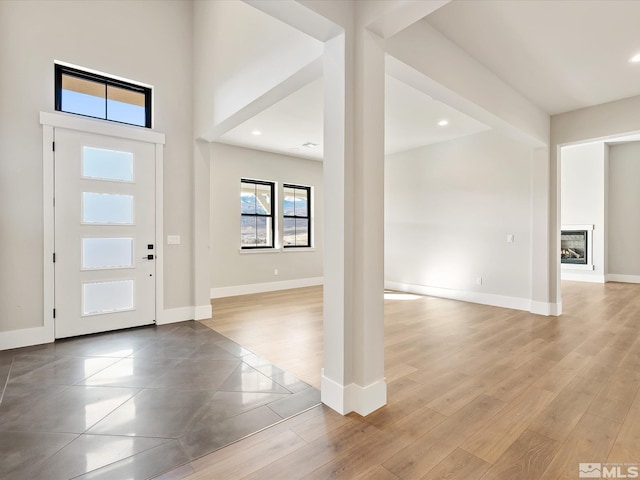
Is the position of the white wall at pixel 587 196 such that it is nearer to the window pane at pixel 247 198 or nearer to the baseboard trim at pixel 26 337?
the window pane at pixel 247 198

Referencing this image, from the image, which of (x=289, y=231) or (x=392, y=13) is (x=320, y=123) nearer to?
(x=289, y=231)

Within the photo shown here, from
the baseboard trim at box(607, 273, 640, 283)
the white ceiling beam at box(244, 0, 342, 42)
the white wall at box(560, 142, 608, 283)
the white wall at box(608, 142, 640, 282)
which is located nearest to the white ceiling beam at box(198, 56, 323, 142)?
the white ceiling beam at box(244, 0, 342, 42)

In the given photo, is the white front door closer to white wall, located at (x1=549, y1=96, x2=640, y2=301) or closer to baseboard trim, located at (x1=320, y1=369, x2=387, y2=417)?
Answer: baseboard trim, located at (x1=320, y1=369, x2=387, y2=417)

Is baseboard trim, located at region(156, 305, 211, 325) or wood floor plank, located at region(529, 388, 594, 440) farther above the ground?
baseboard trim, located at region(156, 305, 211, 325)

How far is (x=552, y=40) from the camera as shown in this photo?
2.91 m

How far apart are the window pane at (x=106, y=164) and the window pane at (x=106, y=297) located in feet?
4.35

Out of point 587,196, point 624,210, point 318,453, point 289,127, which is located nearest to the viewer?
point 318,453

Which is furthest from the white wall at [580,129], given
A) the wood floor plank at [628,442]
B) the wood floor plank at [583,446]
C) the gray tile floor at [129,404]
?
the gray tile floor at [129,404]

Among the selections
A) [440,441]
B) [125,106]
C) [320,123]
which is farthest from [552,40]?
[125,106]

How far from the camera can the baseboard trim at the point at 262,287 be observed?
622 centimetres

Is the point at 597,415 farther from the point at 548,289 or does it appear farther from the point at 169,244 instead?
the point at 169,244

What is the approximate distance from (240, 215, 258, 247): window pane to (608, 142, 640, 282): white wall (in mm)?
8742

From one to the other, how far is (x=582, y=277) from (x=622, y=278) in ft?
2.76

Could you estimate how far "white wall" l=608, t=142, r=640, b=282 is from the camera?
7754 mm
